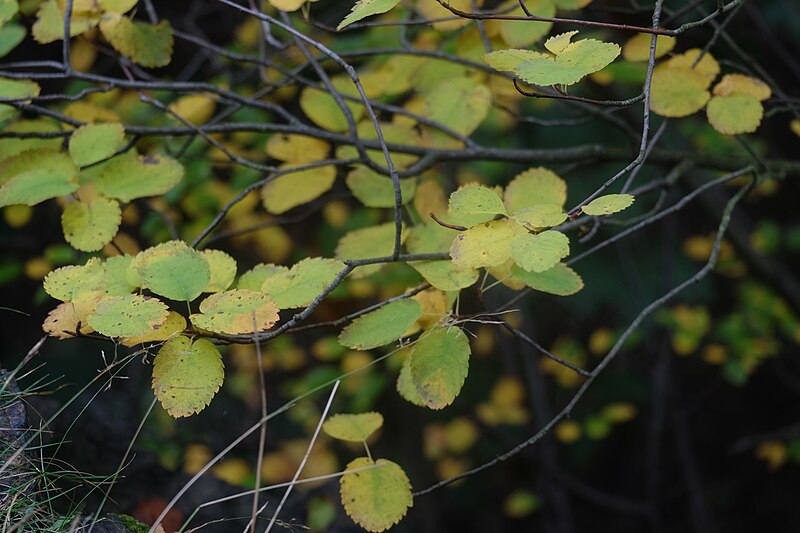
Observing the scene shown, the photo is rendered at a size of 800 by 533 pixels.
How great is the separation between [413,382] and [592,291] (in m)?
2.13

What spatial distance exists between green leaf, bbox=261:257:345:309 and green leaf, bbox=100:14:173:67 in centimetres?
59

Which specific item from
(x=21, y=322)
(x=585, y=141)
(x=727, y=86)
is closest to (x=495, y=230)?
(x=727, y=86)

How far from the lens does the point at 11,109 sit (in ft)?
4.17

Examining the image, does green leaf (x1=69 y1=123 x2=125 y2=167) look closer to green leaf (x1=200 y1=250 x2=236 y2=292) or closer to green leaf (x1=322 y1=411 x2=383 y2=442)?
green leaf (x1=200 y1=250 x2=236 y2=292)

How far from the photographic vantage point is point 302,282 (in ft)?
3.32

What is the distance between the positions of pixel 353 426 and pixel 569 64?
571 mm

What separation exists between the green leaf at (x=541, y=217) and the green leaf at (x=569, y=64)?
0.16 m

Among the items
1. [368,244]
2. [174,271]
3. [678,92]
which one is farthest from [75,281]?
[678,92]

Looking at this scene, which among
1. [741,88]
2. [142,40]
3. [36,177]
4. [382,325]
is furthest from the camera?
[142,40]

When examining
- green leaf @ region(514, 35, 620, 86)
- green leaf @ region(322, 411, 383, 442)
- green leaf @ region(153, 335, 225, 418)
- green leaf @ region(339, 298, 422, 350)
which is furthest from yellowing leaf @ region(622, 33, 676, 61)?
green leaf @ region(153, 335, 225, 418)

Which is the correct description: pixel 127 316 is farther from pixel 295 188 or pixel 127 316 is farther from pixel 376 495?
pixel 295 188

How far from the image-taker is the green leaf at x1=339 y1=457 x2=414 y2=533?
38.4 inches

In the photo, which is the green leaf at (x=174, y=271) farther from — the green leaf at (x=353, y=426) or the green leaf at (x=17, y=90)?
the green leaf at (x=17, y=90)

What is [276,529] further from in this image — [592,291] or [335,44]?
[592,291]
